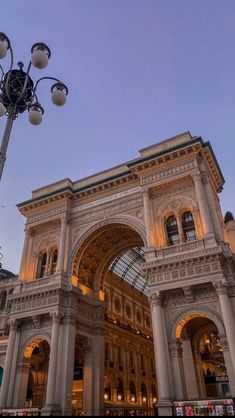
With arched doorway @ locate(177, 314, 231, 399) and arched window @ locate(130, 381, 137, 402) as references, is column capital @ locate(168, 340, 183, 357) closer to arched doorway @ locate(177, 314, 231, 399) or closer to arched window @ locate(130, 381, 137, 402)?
arched doorway @ locate(177, 314, 231, 399)

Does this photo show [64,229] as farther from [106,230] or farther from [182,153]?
[182,153]

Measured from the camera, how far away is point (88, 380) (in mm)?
26156

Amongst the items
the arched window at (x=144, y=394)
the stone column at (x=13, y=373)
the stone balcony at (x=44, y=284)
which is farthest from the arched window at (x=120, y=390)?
the stone balcony at (x=44, y=284)

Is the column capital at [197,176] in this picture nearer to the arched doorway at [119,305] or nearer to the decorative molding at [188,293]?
the arched doorway at [119,305]

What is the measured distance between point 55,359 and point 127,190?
13.5m

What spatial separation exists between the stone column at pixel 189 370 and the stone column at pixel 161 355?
6.39 feet

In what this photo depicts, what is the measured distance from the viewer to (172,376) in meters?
19.7

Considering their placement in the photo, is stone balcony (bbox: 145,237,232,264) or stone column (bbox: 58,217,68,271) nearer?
stone balcony (bbox: 145,237,232,264)

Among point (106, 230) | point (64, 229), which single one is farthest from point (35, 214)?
point (106, 230)

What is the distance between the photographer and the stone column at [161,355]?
18.4 m

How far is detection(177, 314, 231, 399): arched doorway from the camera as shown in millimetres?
20547

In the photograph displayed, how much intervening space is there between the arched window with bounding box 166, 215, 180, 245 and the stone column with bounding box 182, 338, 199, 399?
656 cm

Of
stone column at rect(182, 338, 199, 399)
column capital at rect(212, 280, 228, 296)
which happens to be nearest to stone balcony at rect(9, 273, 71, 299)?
stone column at rect(182, 338, 199, 399)

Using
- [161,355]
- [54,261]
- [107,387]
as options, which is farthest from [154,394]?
[161,355]
